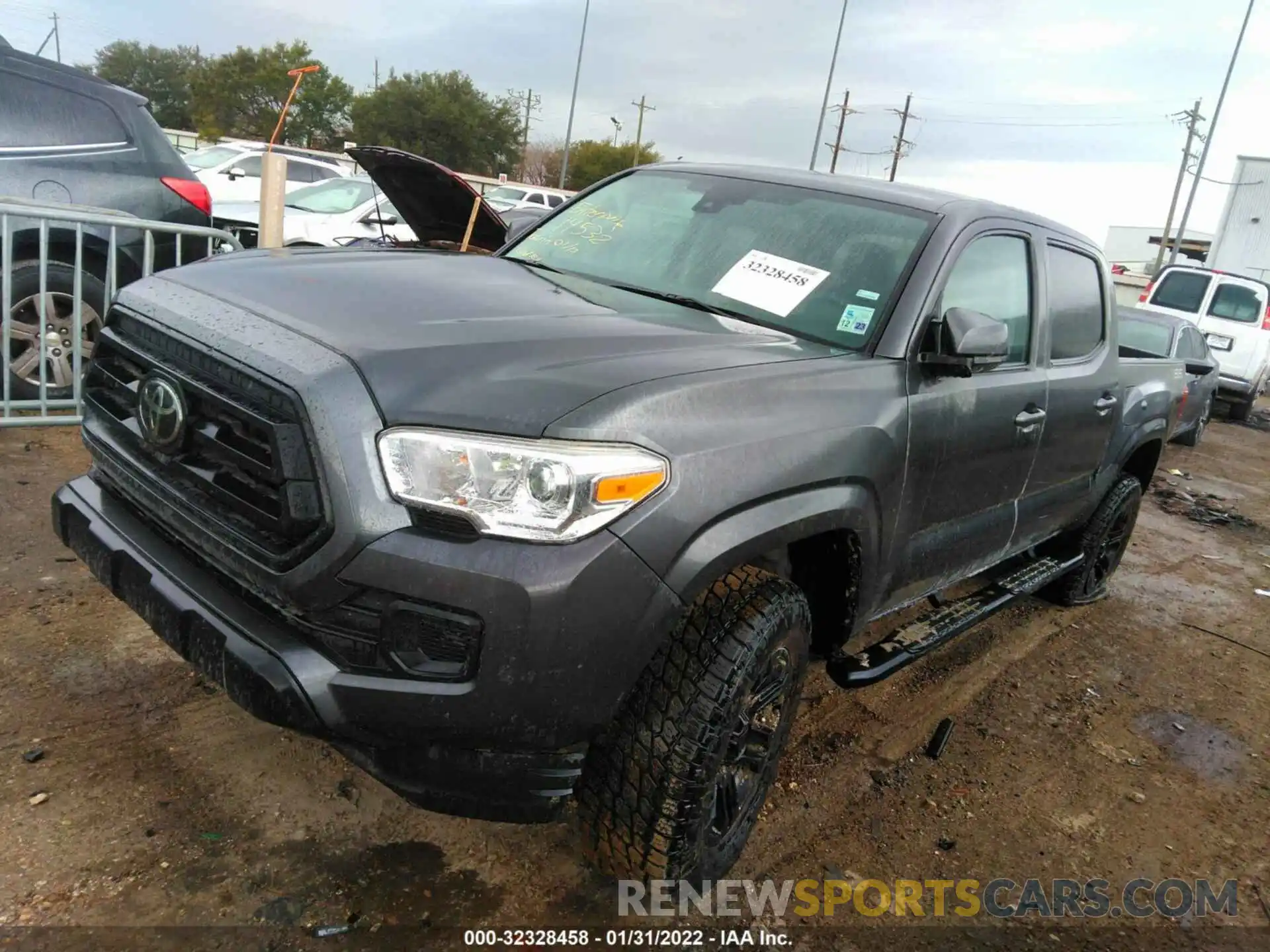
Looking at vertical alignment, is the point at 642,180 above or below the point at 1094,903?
above

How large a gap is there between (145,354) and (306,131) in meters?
59.5

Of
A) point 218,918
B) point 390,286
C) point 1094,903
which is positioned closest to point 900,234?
A: point 390,286

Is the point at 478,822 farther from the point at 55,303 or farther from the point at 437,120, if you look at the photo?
the point at 437,120

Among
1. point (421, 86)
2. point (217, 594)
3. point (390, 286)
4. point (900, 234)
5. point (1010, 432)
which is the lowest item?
point (217, 594)

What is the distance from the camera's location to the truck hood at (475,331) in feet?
6.23

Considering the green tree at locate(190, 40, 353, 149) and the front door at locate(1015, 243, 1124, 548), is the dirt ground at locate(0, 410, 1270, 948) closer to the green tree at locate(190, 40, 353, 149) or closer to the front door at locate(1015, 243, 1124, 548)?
the front door at locate(1015, 243, 1124, 548)

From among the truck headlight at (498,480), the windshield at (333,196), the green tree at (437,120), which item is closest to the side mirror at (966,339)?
the truck headlight at (498,480)

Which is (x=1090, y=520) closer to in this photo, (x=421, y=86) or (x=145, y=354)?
(x=145, y=354)

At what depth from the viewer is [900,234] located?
117 inches

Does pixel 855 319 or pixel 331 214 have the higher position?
pixel 855 319

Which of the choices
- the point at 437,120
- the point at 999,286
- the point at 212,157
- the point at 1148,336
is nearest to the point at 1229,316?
the point at 1148,336

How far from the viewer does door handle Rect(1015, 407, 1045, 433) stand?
3250mm

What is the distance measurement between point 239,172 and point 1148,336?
1174 centimetres

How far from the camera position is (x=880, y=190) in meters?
3.22
